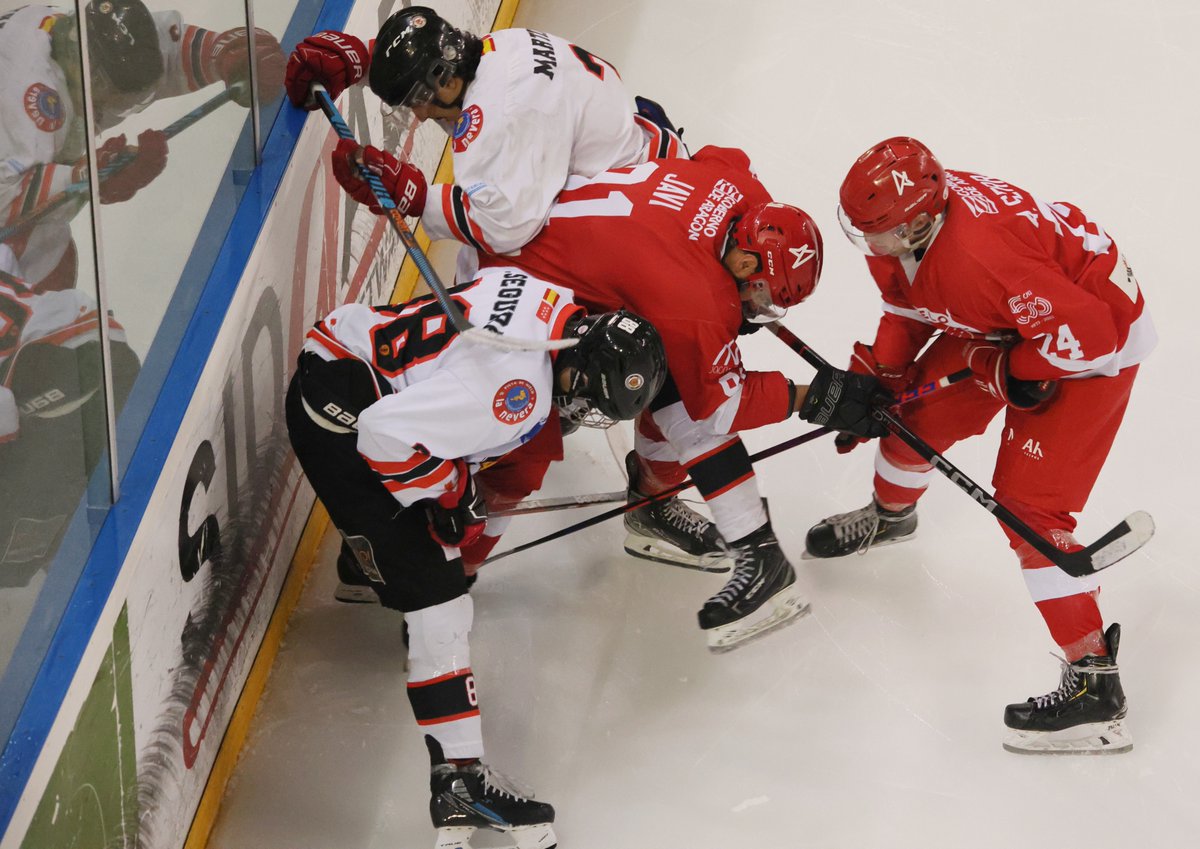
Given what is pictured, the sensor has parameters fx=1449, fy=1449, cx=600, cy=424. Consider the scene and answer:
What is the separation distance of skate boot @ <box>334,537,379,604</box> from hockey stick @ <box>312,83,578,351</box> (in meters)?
0.72

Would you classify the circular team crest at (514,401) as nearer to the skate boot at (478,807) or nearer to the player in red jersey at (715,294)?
the player in red jersey at (715,294)

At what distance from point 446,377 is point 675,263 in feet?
1.74

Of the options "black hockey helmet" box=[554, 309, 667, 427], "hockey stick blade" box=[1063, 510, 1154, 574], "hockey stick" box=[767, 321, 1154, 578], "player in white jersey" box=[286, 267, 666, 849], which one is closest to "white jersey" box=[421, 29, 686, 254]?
"player in white jersey" box=[286, 267, 666, 849]

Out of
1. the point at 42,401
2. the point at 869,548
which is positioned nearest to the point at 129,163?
the point at 42,401

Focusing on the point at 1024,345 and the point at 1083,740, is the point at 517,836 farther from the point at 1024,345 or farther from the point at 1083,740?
the point at 1024,345

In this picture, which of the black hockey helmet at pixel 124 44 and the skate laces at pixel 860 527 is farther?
the skate laces at pixel 860 527

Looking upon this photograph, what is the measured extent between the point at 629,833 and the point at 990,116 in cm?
272

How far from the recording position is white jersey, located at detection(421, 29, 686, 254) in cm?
288

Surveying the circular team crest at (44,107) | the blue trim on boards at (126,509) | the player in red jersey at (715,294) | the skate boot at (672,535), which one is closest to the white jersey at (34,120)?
the circular team crest at (44,107)

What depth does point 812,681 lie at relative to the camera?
10.4 ft

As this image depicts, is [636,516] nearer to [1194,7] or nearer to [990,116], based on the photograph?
[990,116]

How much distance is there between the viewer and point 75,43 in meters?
2.16

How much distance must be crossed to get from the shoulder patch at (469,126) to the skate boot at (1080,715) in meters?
1.64

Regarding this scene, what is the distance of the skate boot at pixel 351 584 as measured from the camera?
323cm
